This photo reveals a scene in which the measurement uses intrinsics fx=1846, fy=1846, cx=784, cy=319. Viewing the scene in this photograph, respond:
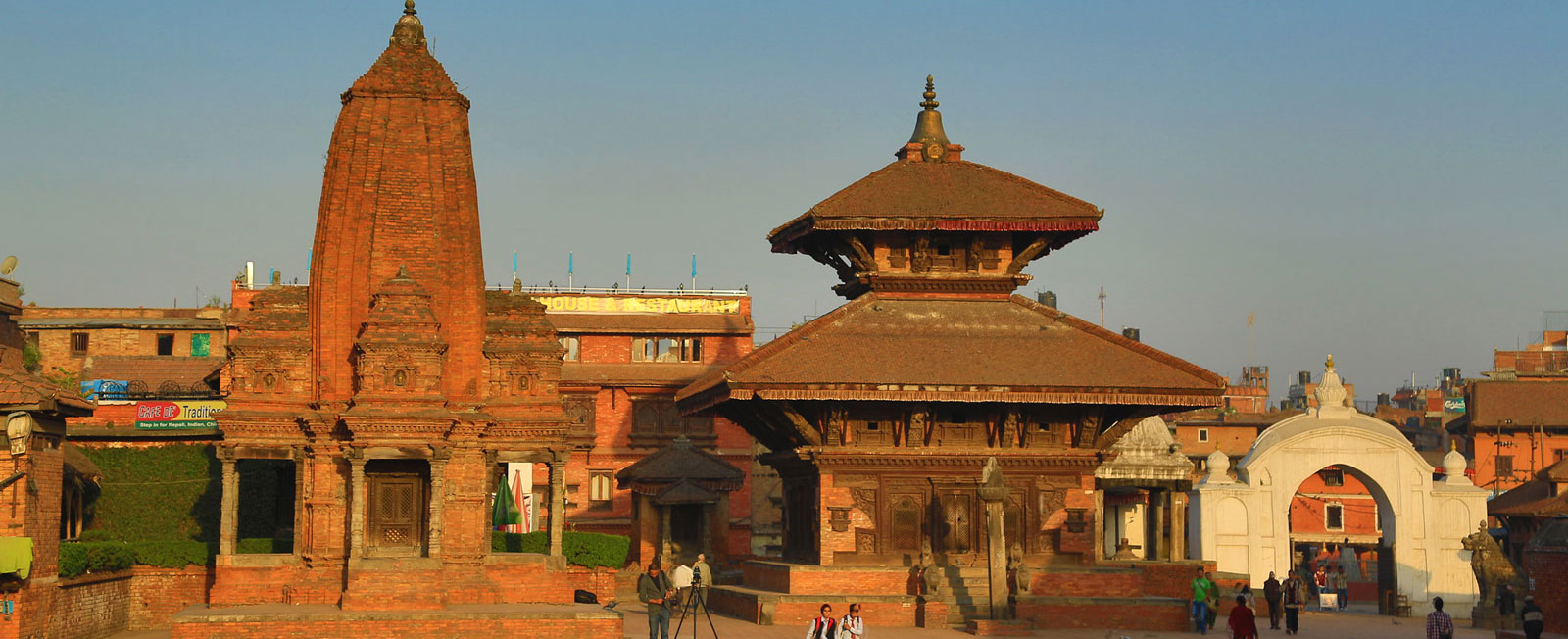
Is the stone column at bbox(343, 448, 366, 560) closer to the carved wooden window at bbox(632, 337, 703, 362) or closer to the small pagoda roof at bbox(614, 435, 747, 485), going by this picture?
the small pagoda roof at bbox(614, 435, 747, 485)

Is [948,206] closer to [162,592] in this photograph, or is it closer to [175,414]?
[162,592]

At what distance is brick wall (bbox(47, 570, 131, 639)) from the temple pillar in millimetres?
6515

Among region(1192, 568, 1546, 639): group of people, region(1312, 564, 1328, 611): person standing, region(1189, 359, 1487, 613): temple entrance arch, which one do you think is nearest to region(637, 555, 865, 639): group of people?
region(1192, 568, 1546, 639): group of people

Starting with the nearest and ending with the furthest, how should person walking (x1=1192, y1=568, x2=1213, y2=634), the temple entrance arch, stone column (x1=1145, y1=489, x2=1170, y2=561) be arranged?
person walking (x1=1192, y1=568, x2=1213, y2=634)
the temple entrance arch
stone column (x1=1145, y1=489, x2=1170, y2=561)

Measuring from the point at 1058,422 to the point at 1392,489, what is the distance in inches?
704

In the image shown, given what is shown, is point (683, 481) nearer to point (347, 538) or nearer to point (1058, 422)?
point (1058, 422)

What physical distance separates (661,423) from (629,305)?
8.85 m

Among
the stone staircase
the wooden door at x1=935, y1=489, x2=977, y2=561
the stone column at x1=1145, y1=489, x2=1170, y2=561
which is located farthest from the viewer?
the stone column at x1=1145, y1=489, x2=1170, y2=561

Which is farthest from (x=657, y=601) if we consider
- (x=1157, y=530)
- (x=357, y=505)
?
(x=1157, y=530)

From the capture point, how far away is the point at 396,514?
3597 cm

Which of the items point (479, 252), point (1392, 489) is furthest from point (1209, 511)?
point (479, 252)

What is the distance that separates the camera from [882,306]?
141 ft

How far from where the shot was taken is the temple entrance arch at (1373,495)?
2142 inches

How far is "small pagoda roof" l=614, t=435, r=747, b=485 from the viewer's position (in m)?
50.9
